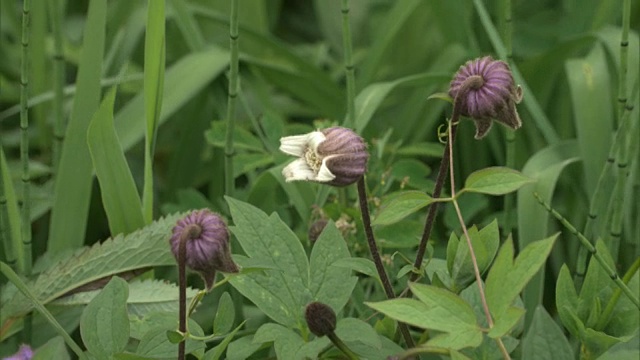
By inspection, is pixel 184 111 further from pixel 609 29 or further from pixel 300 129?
pixel 609 29

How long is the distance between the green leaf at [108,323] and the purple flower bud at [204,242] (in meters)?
0.11

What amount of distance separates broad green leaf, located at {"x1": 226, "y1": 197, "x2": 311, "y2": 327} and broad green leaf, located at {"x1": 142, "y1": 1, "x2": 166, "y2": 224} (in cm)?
29

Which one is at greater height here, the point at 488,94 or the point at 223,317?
the point at 488,94

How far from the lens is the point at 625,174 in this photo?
1179 mm

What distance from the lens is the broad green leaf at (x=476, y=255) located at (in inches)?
35.3

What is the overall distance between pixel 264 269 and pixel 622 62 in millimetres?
527

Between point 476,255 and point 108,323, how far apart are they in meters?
0.34

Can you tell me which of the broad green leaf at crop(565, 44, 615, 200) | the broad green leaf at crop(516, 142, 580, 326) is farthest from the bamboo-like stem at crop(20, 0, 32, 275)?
the broad green leaf at crop(565, 44, 615, 200)

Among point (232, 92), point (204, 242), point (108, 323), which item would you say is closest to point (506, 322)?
point (204, 242)

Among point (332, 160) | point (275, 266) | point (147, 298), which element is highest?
point (332, 160)

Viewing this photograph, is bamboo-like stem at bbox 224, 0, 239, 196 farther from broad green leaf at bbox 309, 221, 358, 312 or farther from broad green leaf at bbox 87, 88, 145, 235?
broad green leaf at bbox 309, 221, 358, 312

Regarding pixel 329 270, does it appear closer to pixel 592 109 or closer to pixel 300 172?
pixel 300 172

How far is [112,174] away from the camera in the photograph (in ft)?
3.88

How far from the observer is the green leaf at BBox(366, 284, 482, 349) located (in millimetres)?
755
